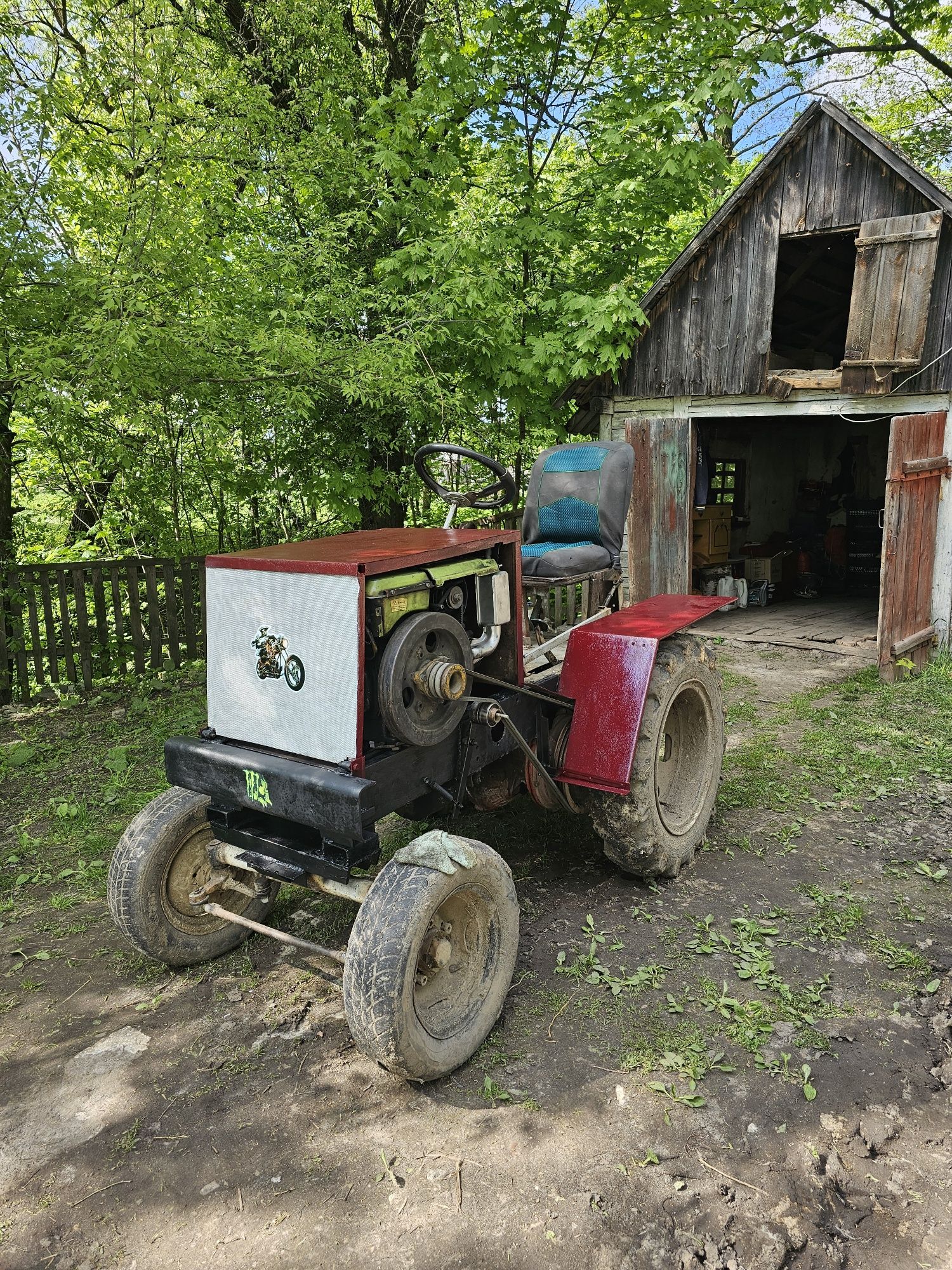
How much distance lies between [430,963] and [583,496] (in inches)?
87.2

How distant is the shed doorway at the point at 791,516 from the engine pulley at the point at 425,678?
25.3 ft

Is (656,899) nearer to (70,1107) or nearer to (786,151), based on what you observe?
(70,1107)

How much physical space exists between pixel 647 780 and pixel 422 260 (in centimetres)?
627

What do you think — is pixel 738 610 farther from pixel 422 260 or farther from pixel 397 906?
pixel 397 906

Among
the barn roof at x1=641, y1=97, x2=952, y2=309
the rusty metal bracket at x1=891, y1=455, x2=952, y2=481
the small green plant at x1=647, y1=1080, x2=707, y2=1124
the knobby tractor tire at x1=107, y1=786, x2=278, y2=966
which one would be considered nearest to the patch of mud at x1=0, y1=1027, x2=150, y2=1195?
the knobby tractor tire at x1=107, y1=786, x2=278, y2=966

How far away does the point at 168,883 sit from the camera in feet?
9.09

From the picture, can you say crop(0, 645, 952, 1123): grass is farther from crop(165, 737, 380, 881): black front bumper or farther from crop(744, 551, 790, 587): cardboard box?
crop(744, 551, 790, 587): cardboard box

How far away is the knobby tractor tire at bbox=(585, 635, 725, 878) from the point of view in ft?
10.3

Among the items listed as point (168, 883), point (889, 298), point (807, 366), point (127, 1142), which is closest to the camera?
point (127, 1142)

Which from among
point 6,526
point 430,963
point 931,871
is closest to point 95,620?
point 6,526

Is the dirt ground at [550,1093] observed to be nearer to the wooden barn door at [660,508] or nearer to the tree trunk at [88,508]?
the tree trunk at [88,508]

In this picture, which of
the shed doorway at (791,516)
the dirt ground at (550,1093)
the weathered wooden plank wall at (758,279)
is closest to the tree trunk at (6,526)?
the dirt ground at (550,1093)

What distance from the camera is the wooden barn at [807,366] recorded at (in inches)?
270

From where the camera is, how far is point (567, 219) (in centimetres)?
834
